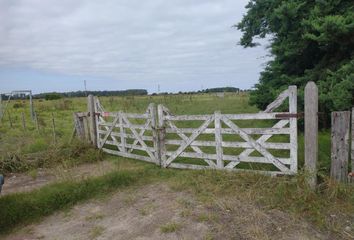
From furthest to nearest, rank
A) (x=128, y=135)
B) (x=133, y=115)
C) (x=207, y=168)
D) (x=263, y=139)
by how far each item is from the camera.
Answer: (x=128, y=135) < (x=133, y=115) < (x=207, y=168) < (x=263, y=139)

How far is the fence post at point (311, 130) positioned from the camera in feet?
17.8

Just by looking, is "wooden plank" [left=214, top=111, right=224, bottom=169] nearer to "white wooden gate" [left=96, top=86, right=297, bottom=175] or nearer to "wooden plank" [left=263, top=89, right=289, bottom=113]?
"white wooden gate" [left=96, top=86, right=297, bottom=175]

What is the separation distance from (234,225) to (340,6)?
6.40 meters

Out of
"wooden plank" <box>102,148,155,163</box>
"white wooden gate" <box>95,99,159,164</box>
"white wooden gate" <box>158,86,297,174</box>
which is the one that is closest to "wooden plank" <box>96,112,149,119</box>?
"white wooden gate" <box>95,99,159,164</box>

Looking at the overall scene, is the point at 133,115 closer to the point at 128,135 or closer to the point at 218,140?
the point at 128,135

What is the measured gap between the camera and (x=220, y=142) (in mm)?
6727

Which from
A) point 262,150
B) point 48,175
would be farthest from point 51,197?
point 262,150

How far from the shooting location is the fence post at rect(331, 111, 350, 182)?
5.36m

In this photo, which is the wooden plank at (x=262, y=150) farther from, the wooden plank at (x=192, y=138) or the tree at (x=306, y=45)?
the tree at (x=306, y=45)

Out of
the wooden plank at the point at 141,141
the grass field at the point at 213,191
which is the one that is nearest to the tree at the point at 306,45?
the grass field at the point at 213,191

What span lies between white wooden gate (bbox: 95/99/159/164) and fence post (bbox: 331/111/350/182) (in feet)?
13.5

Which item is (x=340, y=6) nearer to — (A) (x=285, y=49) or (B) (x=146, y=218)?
(A) (x=285, y=49)

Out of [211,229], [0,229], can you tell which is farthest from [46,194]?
[211,229]

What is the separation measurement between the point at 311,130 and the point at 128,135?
5.21 metres
